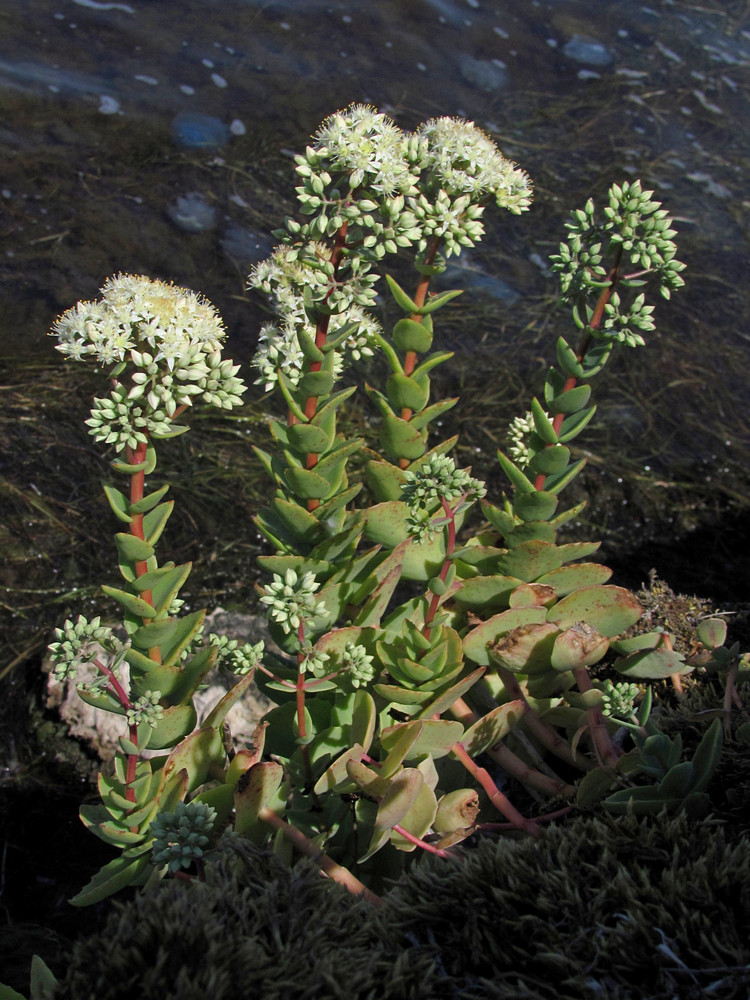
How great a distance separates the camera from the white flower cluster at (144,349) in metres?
1.72

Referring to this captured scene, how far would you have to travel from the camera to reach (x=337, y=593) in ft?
7.07

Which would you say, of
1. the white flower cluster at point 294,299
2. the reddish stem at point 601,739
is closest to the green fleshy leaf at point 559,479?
the reddish stem at point 601,739

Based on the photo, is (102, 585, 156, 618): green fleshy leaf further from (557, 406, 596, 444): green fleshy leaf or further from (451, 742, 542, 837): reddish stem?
(557, 406, 596, 444): green fleshy leaf

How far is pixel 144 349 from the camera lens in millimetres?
1852

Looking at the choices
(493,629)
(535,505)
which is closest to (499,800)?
(493,629)

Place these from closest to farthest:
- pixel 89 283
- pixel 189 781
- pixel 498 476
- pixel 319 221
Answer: pixel 319 221, pixel 189 781, pixel 498 476, pixel 89 283

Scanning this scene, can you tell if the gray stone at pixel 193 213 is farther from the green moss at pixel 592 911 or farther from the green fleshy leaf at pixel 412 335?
the green moss at pixel 592 911

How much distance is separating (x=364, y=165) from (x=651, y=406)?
2817 mm

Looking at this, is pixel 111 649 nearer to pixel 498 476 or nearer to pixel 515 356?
pixel 498 476

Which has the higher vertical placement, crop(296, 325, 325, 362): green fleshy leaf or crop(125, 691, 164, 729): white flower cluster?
crop(296, 325, 325, 362): green fleshy leaf

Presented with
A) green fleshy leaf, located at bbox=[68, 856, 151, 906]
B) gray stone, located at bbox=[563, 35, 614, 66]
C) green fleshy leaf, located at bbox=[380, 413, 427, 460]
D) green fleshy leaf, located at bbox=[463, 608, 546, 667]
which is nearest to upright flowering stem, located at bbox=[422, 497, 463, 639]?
green fleshy leaf, located at bbox=[463, 608, 546, 667]

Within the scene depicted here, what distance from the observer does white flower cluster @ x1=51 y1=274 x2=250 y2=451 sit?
1.72 meters

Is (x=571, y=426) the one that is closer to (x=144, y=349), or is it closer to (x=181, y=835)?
(x=144, y=349)

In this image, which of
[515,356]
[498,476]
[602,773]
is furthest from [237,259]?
[602,773]
